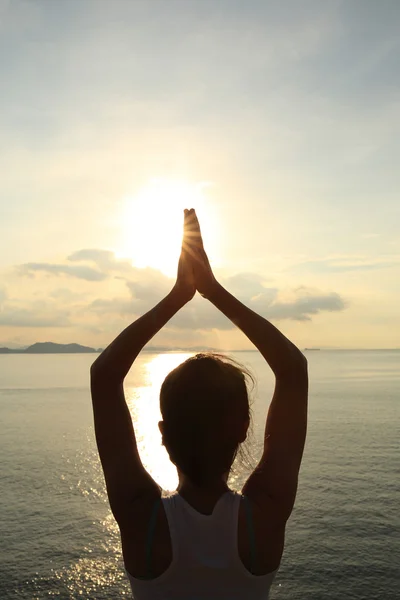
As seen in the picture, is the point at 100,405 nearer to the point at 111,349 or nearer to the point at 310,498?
the point at 111,349

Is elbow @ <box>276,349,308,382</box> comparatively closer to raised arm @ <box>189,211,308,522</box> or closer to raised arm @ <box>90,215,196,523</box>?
raised arm @ <box>189,211,308,522</box>

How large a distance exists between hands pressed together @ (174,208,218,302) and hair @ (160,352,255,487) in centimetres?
62

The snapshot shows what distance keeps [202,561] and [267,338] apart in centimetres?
118

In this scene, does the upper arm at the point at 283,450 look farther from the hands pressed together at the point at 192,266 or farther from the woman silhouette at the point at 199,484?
the hands pressed together at the point at 192,266

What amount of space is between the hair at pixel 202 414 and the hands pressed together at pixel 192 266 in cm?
62

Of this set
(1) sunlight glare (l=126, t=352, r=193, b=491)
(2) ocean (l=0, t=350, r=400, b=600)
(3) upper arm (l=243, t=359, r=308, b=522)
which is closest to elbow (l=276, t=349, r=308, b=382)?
(3) upper arm (l=243, t=359, r=308, b=522)

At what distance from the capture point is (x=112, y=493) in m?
2.54

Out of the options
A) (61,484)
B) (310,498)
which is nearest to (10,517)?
(61,484)

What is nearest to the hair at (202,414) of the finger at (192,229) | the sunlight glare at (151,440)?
the finger at (192,229)

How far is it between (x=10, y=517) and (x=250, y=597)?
3671 centimetres

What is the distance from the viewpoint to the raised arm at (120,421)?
2.51 m

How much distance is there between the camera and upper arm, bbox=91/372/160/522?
2.50 metres

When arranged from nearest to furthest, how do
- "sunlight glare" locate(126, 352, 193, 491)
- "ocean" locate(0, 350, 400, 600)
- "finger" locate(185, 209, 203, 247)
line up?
"finger" locate(185, 209, 203, 247), "ocean" locate(0, 350, 400, 600), "sunlight glare" locate(126, 352, 193, 491)

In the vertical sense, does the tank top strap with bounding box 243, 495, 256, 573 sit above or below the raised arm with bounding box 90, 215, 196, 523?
below
